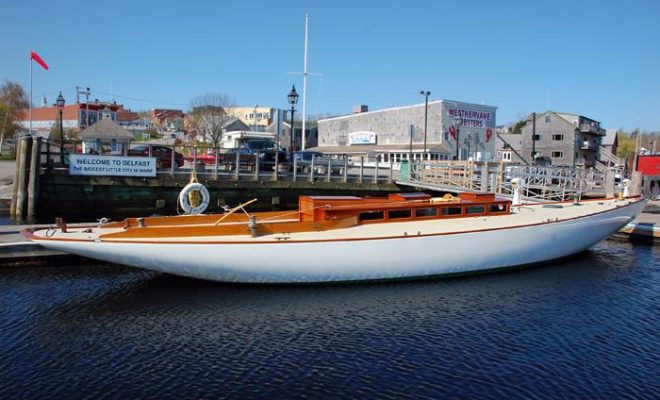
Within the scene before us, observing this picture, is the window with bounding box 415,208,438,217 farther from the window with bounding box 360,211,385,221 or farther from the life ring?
the life ring

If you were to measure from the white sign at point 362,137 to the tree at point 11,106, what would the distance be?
Result: 42286 millimetres

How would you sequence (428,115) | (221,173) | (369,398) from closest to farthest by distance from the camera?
(369,398)
(221,173)
(428,115)

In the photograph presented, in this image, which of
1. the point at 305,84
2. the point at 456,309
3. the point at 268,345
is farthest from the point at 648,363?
the point at 305,84

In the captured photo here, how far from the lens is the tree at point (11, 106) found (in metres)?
65.8

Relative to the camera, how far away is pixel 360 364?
9461mm

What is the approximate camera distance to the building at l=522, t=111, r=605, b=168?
211 ft

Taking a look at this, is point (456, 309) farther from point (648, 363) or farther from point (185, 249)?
point (185, 249)

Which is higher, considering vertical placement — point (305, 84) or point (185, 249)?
point (305, 84)

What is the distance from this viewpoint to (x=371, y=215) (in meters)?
15.3

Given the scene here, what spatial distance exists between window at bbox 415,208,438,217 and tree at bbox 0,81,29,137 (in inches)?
2500

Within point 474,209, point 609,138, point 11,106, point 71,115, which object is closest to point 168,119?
point 71,115

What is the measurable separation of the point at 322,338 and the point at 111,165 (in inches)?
626

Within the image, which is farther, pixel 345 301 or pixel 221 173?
pixel 221 173

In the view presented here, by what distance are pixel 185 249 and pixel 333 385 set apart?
5.57 metres
